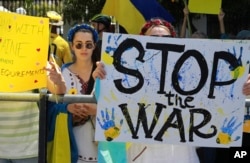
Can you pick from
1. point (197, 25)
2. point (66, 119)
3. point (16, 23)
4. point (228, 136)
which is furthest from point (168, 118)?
point (197, 25)

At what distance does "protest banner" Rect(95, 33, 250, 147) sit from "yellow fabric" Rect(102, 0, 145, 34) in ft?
8.81

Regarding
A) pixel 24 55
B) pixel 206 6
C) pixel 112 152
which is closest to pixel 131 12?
pixel 206 6

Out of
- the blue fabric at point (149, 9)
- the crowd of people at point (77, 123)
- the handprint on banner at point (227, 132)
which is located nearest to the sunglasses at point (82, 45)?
→ the crowd of people at point (77, 123)

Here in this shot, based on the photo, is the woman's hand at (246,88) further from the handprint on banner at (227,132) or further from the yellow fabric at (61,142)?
the yellow fabric at (61,142)

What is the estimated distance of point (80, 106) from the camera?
333cm

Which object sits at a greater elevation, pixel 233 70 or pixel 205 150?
pixel 233 70

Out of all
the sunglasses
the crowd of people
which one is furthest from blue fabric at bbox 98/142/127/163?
the sunglasses

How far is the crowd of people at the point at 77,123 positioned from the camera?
3150mm

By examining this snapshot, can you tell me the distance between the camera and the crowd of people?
3.15 m

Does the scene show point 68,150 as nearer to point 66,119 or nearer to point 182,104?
point 66,119

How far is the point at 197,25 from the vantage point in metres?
14.4

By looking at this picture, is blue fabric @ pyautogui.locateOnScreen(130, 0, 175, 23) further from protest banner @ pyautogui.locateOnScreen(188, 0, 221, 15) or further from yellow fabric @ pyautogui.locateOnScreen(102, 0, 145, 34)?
protest banner @ pyautogui.locateOnScreen(188, 0, 221, 15)

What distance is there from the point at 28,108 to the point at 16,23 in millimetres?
555

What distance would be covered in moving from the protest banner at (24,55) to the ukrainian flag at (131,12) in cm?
229
